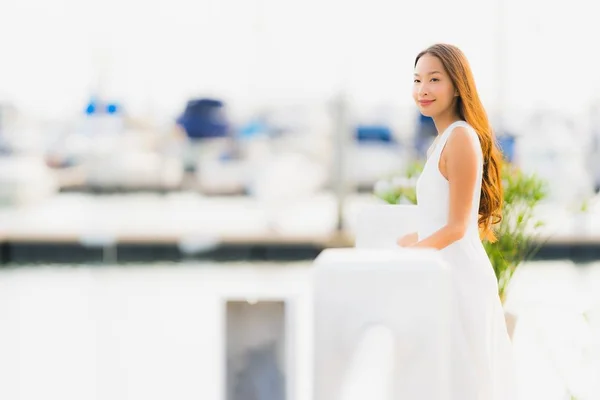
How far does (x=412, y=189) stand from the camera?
110 inches

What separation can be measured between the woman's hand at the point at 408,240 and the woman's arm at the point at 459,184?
0.12 meters

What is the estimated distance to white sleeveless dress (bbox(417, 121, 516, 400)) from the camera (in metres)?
1.67

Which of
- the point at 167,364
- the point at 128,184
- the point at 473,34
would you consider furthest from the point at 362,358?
the point at 128,184

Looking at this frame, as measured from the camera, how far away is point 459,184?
1751 millimetres

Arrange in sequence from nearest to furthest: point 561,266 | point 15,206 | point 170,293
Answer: point 170,293
point 561,266
point 15,206

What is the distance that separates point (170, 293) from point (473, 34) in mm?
5443

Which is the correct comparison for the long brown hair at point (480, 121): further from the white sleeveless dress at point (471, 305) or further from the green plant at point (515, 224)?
the green plant at point (515, 224)

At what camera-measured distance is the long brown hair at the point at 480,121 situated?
70.5 inches

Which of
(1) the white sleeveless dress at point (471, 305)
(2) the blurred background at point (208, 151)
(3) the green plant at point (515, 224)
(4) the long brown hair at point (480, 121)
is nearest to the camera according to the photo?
(1) the white sleeveless dress at point (471, 305)

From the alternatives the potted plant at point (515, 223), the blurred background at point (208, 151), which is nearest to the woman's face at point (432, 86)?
the potted plant at point (515, 223)

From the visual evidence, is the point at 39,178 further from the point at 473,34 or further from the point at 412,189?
the point at 412,189

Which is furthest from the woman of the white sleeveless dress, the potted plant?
the potted plant

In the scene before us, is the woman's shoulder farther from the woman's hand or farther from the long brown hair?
the woman's hand

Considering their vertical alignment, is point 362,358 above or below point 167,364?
above
